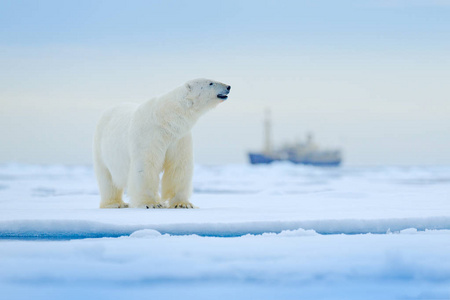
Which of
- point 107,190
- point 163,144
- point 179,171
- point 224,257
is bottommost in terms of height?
point 224,257

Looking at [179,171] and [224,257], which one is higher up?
[179,171]

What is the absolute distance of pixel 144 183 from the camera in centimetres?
445

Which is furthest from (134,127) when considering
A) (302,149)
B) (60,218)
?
(302,149)

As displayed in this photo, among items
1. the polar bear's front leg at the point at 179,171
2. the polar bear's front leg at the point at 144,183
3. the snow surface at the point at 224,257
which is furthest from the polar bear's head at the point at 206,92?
the snow surface at the point at 224,257

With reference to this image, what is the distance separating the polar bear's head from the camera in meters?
4.41

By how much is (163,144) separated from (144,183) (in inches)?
14.4

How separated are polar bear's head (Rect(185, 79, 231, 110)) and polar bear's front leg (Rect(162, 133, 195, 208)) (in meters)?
0.39

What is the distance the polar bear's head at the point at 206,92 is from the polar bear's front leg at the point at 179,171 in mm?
393

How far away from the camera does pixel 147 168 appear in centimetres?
442

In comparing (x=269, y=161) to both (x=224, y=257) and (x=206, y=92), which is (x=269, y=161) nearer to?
(x=206, y=92)

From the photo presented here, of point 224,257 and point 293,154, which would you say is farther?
point 293,154

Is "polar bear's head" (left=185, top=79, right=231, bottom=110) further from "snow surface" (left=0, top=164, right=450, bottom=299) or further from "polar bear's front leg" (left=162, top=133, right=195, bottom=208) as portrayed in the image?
"snow surface" (left=0, top=164, right=450, bottom=299)

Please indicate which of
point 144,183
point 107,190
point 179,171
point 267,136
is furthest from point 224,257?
point 267,136

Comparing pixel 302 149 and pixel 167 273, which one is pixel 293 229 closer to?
pixel 167 273
